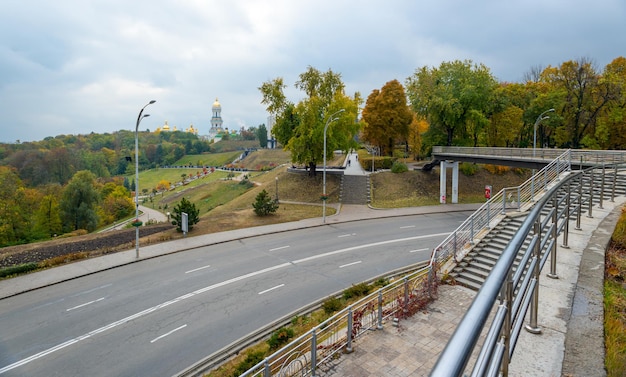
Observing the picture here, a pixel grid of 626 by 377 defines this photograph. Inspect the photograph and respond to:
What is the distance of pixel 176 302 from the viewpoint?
14.8m

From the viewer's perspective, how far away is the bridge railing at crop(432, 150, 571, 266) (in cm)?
1570

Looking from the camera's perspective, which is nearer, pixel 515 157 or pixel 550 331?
pixel 550 331

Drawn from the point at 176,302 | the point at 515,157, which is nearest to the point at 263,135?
the point at 515,157

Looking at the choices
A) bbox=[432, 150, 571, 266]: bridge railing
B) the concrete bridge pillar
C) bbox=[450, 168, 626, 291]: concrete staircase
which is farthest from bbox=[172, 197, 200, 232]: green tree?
the concrete bridge pillar

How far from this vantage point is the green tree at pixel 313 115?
37.8 metres

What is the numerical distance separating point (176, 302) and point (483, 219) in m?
15.2

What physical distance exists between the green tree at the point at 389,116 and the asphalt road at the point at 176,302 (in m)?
27.0

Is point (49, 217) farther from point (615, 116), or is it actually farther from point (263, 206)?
point (615, 116)

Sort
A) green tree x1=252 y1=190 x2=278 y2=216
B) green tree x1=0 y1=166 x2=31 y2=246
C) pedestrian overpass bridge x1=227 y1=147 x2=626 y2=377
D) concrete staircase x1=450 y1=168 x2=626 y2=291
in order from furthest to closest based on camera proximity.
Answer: green tree x1=0 y1=166 x2=31 y2=246 < green tree x1=252 y1=190 x2=278 y2=216 < concrete staircase x1=450 y1=168 x2=626 y2=291 < pedestrian overpass bridge x1=227 y1=147 x2=626 y2=377

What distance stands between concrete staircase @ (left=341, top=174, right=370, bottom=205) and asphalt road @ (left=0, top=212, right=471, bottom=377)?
13927mm

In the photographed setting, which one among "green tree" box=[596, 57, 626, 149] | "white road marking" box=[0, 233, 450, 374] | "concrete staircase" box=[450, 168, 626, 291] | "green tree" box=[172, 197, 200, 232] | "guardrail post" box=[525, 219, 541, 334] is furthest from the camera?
"green tree" box=[596, 57, 626, 149]

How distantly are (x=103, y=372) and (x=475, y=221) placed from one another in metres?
16.4

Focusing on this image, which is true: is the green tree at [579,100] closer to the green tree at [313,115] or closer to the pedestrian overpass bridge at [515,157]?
the pedestrian overpass bridge at [515,157]

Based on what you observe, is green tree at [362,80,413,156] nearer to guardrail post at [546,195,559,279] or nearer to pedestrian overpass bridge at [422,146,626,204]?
pedestrian overpass bridge at [422,146,626,204]
